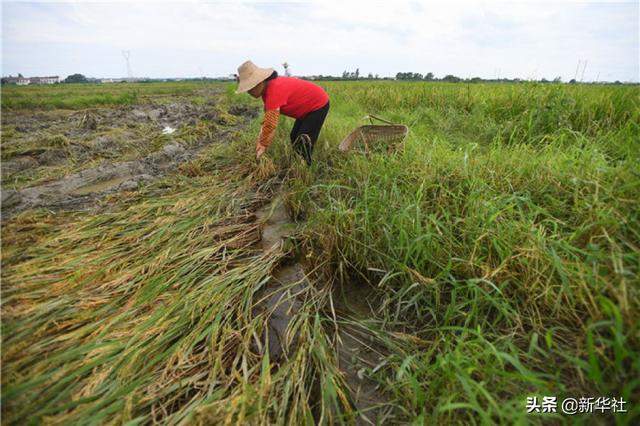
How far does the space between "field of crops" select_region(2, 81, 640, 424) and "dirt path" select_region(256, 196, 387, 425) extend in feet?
0.03

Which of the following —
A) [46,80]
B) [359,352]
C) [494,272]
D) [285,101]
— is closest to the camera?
[494,272]

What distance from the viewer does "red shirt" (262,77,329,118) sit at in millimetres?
2789

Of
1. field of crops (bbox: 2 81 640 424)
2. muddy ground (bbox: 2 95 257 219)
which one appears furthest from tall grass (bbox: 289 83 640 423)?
muddy ground (bbox: 2 95 257 219)

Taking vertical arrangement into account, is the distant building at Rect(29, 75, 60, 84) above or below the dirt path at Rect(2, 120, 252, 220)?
above

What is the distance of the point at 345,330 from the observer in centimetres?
142

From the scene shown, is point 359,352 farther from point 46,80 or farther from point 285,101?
point 46,80

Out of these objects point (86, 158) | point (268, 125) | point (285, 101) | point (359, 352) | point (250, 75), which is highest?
point (250, 75)

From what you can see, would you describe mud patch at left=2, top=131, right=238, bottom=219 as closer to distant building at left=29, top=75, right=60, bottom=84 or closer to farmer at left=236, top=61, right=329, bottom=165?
farmer at left=236, top=61, right=329, bottom=165

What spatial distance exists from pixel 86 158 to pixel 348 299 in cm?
432

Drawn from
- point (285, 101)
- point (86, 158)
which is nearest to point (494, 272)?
point (285, 101)

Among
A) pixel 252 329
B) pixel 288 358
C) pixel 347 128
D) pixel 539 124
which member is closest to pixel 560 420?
pixel 288 358

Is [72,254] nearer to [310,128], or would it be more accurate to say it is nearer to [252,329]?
[252,329]

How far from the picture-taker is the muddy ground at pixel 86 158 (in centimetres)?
273

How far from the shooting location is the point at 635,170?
133cm
